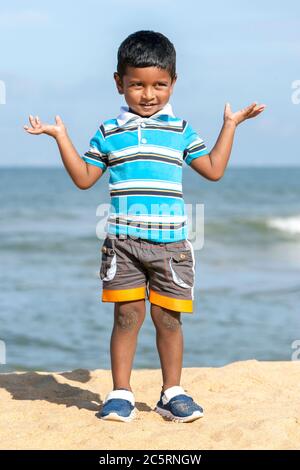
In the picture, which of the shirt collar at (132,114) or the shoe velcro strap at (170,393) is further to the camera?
the shoe velcro strap at (170,393)

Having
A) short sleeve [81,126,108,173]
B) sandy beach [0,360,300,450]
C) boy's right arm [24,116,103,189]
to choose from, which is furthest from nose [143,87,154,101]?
sandy beach [0,360,300,450]

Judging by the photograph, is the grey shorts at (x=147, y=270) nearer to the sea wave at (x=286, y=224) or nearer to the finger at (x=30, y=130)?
the finger at (x=30, y=130)

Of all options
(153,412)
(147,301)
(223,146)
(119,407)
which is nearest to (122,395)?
→ (119,407)

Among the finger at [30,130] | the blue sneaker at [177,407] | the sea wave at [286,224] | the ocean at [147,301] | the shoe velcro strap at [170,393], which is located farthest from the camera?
the sea wave at [286,224]

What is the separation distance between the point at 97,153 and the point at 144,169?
242 millimetres

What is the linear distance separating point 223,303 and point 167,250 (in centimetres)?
570

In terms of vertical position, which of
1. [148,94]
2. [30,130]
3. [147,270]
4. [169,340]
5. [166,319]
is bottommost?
[169,340]

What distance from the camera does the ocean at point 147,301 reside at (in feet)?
23.9

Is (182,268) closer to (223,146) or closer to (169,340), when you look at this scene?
(169,340)

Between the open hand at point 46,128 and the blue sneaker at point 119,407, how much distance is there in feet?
4.09

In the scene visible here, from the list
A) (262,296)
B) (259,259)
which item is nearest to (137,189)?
(262,296)

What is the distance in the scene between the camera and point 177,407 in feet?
12.7

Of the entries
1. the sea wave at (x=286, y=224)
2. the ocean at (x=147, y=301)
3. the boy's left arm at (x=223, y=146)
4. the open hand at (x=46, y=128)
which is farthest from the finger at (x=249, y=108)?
the sea wave at (x=286, y=224)

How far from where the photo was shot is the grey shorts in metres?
3.81
